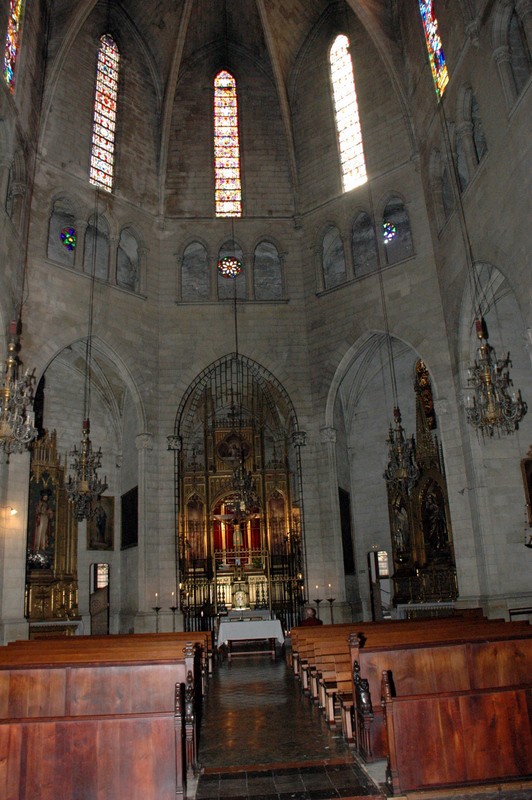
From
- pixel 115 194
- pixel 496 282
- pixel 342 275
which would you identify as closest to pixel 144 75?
pixel 115 194

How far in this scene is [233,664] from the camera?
52.0 feet

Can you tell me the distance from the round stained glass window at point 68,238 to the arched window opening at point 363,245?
28.6 ft

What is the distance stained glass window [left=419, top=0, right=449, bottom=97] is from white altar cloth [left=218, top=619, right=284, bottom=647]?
48.3 feet

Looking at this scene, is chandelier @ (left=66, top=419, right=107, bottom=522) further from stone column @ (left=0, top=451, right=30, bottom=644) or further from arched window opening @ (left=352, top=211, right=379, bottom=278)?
arched window opening @ (left=352, top=211, right=379, bottom=278)

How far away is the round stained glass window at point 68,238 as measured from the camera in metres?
20.2

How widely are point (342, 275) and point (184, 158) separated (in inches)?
279

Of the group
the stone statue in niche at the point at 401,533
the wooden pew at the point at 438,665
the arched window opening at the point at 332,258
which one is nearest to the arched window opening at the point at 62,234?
the arched window opening at the point at 332,258

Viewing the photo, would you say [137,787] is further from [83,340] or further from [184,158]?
[184,158]

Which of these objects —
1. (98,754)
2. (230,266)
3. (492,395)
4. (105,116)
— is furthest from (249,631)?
(105,116)

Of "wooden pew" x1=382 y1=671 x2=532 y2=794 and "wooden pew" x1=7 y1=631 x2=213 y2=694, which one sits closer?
"wooden pew" x1=382 y1=671 x2=532 y2=794

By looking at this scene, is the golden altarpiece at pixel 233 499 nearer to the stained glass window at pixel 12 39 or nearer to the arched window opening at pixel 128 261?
the arched window opening at pixel 128 261

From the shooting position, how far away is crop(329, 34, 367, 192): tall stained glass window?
2195cm

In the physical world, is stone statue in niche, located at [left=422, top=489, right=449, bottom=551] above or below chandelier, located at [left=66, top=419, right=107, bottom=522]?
below

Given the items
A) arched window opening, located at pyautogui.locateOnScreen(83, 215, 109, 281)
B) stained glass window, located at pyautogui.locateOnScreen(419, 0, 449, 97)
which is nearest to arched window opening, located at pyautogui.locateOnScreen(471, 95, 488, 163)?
stained glass window, located at pyautogui.locateOnScreen(419, 0, 449, 97)
